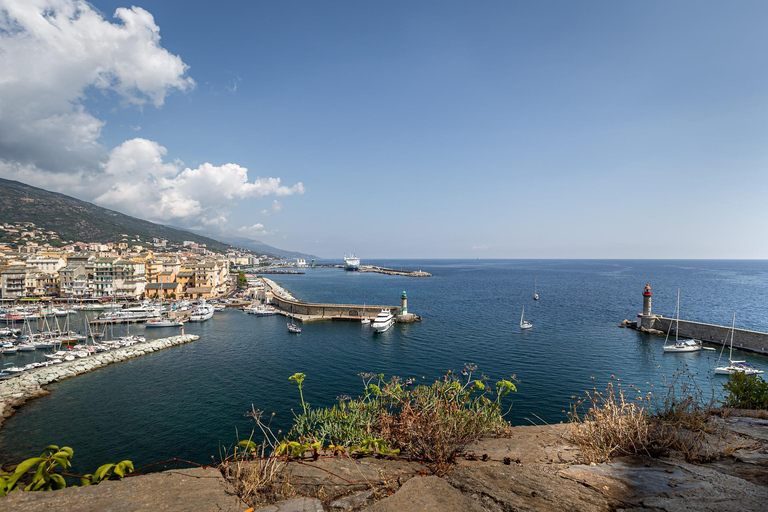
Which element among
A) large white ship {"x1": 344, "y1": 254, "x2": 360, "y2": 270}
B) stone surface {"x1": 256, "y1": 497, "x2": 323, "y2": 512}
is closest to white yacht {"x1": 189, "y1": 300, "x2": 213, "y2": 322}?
stone surface {"x1": 256, "y1": 497, "x2": 323, "y2": 512}

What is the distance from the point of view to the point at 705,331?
30.0 m

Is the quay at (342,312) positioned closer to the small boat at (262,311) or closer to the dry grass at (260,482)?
the small boat at (262,311)

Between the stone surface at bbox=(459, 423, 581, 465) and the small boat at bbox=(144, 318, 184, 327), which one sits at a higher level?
the stone surface at bbox=(459, 423, 581, 465)

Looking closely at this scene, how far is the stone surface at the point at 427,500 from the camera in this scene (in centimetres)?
243

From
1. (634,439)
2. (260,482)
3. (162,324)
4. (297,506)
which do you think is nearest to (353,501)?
(297,506)

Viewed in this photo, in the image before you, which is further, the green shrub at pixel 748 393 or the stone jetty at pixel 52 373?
the stone jetty at pixel 52 373

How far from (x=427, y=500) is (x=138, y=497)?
7.33 ft

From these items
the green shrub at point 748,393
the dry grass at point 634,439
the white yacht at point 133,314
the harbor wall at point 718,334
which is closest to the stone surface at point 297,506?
the dry grass at point 634,439

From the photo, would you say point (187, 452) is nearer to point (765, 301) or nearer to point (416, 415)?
point (416, 415)

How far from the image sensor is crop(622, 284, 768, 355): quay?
26.1 metres

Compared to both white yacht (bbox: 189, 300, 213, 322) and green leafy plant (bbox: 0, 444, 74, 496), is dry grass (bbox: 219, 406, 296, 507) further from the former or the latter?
white yacht (bbox: 189, 300, 213, 322)

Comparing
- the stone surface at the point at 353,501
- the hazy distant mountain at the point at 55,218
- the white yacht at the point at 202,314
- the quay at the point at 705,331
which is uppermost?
the hazy distant mountain at the point at 55,218

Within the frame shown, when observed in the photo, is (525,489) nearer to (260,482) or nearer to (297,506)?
(297,506)

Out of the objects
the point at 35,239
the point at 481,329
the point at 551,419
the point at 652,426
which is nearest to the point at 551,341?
the point at 481,329
